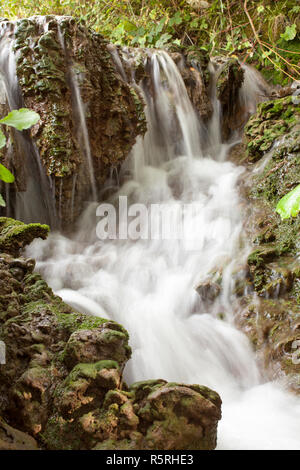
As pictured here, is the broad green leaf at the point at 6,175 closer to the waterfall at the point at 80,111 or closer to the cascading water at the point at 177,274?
the cascading water at the point at 177,274

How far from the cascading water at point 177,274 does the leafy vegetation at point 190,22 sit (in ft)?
7.28

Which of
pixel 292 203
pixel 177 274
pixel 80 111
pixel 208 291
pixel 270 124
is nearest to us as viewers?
pixel 292 203

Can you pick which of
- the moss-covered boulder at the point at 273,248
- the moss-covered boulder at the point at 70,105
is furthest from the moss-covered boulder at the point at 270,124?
the moss-covered boulder at the point at 70,105

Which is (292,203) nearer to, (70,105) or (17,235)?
(17,235)

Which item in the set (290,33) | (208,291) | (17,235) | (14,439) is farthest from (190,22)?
(14,439)

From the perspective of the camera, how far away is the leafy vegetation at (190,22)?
8.78 m

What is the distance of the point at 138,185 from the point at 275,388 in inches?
187

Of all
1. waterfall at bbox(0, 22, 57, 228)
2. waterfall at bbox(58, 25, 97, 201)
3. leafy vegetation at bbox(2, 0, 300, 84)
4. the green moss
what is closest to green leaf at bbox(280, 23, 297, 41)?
leafy vegetation at bbox(2, 0, 300, 84)

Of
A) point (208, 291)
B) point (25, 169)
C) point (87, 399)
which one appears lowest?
point (87, 399)

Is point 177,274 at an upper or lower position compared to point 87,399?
upper

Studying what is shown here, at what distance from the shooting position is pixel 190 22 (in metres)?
9.59

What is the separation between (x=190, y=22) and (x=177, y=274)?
8.15m

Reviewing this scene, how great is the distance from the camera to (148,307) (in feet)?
14.1
